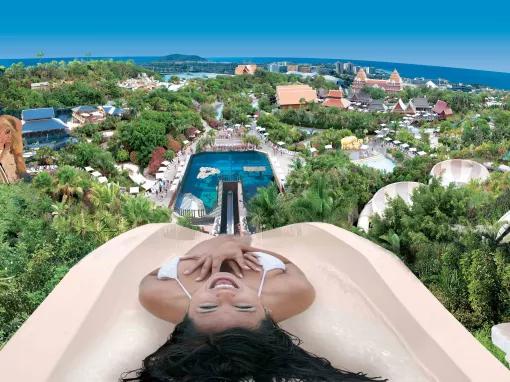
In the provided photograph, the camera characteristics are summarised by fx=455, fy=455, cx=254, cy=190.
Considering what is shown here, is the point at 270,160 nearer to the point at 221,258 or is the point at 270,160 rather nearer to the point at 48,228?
the point at 48,228

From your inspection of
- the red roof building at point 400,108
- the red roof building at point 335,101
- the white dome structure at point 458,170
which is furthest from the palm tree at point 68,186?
the red roof building at point 400,108

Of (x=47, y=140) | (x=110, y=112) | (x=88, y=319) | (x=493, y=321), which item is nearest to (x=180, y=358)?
(x=88, y=319)

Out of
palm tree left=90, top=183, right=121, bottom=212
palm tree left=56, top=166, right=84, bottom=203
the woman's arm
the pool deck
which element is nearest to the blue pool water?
the pool deck

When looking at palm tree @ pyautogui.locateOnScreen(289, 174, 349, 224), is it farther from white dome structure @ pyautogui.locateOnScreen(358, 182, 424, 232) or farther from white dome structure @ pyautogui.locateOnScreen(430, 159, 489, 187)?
white dome structure @ pyautogui.locateOnScreen(430, 159, 489, 187)

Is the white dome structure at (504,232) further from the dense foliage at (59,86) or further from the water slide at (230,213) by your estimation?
the dense foliage at (59,86)

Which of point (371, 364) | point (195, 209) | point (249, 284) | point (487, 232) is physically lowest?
point (195, 209)

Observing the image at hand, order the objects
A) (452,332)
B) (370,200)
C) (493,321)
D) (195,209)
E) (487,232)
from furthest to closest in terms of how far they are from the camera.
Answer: (195,209), (370,200), (487,232), (493,321), (452,332)

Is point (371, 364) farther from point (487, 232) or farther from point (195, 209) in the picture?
point (195, 209)
